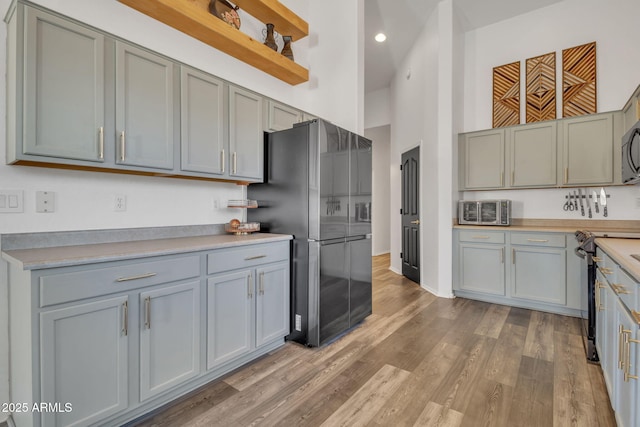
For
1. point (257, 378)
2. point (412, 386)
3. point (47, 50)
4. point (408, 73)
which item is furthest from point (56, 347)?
point (408, 73)

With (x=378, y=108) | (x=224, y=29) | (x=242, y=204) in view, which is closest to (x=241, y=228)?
(x=242, y=204)

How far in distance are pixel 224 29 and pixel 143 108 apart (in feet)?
3.44

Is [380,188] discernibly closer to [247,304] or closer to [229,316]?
[247,304]

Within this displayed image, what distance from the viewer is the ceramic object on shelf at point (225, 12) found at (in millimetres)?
2467

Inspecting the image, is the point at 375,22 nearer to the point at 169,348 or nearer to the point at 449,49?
the point at 449,49

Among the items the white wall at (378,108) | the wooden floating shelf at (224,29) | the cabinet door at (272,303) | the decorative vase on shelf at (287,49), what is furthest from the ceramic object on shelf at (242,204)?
the white wall at (378,108)

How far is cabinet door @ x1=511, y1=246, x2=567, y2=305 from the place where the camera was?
10.4 feet

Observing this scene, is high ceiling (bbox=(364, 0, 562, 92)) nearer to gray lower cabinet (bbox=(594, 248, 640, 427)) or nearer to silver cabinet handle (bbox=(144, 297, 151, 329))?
gray lower cabinet (bbox=(594, 248, 640, 427))

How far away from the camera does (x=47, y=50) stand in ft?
4.93

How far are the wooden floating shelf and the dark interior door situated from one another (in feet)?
7.58

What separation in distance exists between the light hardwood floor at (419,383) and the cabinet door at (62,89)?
1.57m

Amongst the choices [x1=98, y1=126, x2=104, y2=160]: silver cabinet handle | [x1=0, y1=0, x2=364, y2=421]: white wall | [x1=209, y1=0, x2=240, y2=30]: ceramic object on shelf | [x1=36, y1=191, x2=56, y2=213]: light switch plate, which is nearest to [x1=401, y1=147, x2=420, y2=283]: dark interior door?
[x1=0, y1=0, x2=364, y2=421]: white wall

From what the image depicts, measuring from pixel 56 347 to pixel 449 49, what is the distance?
4.57 metres

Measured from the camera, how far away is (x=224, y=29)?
2.40 meters
